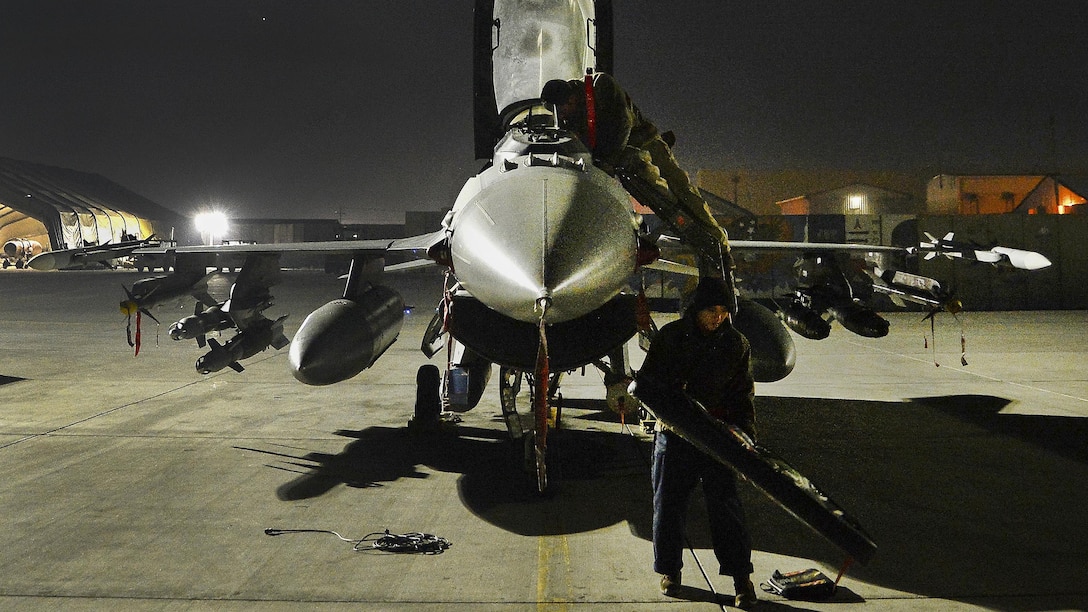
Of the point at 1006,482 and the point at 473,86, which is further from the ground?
the point at 473,86

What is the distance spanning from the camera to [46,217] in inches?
2232

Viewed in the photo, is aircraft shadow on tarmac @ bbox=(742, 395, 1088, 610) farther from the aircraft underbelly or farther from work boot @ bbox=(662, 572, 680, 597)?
the aircraft underbelly

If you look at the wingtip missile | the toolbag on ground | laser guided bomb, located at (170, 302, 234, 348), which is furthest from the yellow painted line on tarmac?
laser guided bomb, located at (170, 302, 234, 348)

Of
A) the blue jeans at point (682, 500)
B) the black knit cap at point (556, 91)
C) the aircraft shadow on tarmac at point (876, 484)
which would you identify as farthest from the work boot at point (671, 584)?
the black knit cap at point (556, 91)

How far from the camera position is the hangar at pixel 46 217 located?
5659 cm

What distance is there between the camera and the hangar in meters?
56.6

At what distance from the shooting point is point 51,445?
6785mm

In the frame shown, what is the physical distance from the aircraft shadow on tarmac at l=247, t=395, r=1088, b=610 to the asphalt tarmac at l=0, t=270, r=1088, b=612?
0.03 metres

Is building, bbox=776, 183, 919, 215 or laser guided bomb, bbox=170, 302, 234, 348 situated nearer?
laser guided bomb, bbox=170, 302, 234, 348

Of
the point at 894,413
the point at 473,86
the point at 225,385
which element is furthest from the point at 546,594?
the point at 225,385

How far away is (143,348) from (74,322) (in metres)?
6.92

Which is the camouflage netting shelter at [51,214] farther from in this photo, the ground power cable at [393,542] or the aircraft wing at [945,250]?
the ground power cable at [393,542]

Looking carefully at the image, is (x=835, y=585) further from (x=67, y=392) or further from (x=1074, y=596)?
(x=67, y=392)

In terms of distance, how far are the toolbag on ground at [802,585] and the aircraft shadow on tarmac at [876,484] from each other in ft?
0.34
